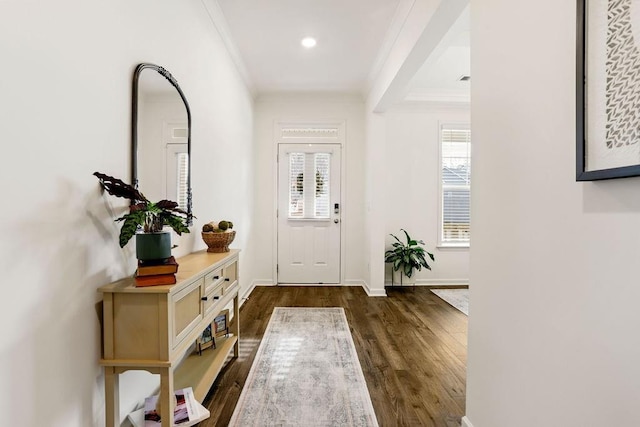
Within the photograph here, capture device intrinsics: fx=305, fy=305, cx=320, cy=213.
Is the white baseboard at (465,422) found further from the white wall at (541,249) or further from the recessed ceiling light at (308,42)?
the recessed ceiling light at (308,42)

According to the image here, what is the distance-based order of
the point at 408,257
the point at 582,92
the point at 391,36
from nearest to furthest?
the point at 582,92 < the point at 391,36 < the point at 408,257

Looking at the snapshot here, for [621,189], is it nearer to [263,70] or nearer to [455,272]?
[263,70]

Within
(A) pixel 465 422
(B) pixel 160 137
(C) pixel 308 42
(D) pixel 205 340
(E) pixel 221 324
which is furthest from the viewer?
(C) pixel 308 42

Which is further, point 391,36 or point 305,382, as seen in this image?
point 391,36

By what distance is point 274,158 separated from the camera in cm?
447

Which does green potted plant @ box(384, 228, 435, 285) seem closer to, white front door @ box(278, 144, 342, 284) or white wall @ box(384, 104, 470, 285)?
white wall @ box(384, 104, 470, 285)

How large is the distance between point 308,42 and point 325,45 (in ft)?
0.60

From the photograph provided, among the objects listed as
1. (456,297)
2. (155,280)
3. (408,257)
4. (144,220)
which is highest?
(144,220)

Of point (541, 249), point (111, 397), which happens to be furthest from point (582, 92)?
point (111, 397)

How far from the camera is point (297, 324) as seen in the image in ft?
9.74

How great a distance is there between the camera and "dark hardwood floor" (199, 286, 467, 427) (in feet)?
5.67

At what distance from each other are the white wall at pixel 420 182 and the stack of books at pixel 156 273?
3.66m

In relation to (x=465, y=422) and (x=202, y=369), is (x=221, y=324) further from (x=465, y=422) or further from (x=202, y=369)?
(x=465, y=422)

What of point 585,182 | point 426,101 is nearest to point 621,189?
point 585,182
